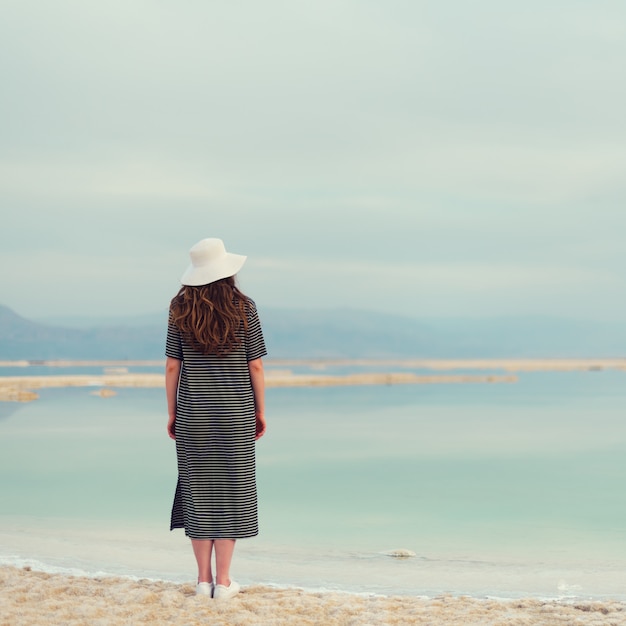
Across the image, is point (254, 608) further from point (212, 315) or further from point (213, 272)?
point (213, 272)

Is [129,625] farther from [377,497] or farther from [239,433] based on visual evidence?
[377,497]

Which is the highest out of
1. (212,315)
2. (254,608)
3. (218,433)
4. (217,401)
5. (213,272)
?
(213,272)

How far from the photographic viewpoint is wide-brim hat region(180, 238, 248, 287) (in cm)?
437

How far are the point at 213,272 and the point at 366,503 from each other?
15.4 feet

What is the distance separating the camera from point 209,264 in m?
4.40

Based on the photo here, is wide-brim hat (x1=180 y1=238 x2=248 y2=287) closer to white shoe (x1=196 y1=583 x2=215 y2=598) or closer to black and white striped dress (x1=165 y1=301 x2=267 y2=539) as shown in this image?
black and white striped dress (x1=165 y1=301 x2=267 y2=539)

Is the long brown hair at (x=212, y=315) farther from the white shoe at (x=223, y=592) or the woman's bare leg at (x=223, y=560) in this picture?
the white shoe at (x=223, y=592)

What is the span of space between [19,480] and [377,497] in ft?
12.5

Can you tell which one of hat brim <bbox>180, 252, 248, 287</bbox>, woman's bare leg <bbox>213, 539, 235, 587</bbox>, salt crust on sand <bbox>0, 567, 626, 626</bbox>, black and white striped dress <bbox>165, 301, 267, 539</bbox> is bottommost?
salt crust on sand <bbox>0, 567, 626, 626</bbox>

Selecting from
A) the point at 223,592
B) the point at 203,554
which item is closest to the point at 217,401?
the point at 203,554

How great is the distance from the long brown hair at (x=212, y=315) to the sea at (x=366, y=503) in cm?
171

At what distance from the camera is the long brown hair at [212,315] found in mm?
4316

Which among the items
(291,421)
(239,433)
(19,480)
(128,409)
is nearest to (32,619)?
(239,433)

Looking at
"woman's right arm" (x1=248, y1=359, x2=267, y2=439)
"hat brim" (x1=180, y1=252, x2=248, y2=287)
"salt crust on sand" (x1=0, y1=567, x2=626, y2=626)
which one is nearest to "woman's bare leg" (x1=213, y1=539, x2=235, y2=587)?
"salt crust on sand" (x1=0, y1=567, x2=626, y2=626)
